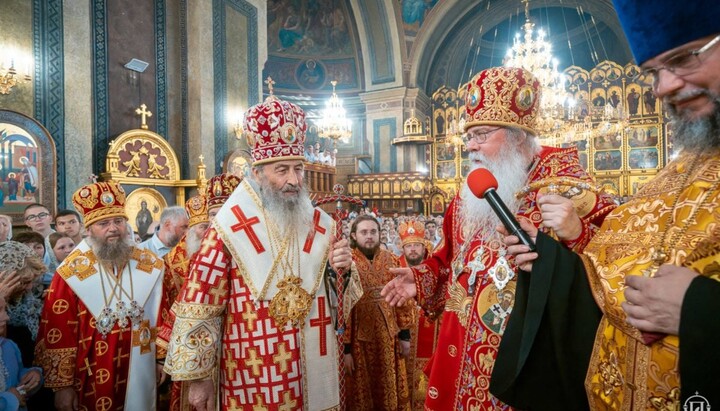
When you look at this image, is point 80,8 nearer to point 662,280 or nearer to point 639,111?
point 662,280

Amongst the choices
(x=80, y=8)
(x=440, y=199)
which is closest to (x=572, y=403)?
(x=80, y=8)

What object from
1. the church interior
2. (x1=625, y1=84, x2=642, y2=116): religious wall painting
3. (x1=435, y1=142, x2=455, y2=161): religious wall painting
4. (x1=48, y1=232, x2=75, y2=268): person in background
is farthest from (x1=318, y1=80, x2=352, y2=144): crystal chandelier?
(x1=48, y1=232, x2=75, y2=268): person in background

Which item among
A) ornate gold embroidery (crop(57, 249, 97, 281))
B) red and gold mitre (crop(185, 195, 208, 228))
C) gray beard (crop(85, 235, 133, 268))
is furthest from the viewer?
red and gold mitre (crop(185, 195, 208, 228))

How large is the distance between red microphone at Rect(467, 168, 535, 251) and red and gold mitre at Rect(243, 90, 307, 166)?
4.58 ft

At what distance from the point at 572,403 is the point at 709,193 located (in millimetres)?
727

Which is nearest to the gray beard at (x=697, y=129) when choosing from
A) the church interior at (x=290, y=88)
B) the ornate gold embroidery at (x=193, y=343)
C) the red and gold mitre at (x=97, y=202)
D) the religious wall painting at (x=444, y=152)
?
the church interior at (x=290, y=88)

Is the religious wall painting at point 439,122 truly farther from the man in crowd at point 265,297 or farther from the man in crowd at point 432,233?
the man in crowd at point 265,297

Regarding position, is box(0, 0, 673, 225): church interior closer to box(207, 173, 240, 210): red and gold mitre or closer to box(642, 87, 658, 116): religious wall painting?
box(642, 87, 658, 116): religious wall painting

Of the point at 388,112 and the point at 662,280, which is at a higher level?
the point at 388,112

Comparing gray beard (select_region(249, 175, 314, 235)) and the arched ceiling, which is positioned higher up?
the arched ceiling

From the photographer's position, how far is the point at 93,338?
2.97 meters

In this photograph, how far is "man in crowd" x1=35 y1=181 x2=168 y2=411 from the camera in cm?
279

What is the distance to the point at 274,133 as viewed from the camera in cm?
257

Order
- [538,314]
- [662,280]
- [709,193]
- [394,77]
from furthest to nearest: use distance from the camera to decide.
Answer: [394,77] < [538,314] < [709,193] < [662,280]
